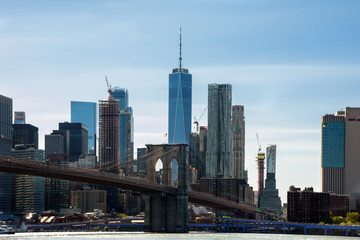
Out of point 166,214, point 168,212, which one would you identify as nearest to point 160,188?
point 168,212

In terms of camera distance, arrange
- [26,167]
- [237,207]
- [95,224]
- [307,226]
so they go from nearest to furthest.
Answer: [26,167], [237,207], [307,226], [95,224]

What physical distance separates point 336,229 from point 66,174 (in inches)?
3238

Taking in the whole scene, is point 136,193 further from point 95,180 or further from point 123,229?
point 123,229

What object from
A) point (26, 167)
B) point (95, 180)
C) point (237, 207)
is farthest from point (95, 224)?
point (26, 167)

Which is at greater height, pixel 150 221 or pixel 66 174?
pixel 66 174

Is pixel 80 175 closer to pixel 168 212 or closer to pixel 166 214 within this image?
pixel 168 212

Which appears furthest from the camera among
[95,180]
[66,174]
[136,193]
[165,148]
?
[165,148]

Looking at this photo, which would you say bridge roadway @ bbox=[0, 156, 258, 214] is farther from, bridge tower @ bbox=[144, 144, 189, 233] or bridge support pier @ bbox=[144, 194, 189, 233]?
bridge support pier @ bbox=[144, 194, 189, 233]

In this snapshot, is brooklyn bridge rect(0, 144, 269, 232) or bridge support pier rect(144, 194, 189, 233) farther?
bridge support pier rect(144, 194, 189, 233)

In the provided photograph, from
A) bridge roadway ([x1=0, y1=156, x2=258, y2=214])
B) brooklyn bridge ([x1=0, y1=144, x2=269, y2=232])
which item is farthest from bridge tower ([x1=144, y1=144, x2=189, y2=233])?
bridge roadway ([x1=0, y1=156, x2=258, y2=214])

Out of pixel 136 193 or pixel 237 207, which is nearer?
pixel 136 193

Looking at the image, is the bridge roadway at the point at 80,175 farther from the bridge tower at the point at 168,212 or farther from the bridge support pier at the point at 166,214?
the bridge support pier at the point at 166,214

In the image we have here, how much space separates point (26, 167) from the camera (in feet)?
242

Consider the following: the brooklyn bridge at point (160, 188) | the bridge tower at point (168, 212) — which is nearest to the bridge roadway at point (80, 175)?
the brooklyn bridge at point (160, 188)
